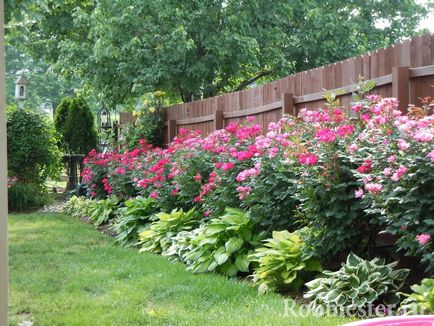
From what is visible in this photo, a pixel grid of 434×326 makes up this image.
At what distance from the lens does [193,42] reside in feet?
33.5

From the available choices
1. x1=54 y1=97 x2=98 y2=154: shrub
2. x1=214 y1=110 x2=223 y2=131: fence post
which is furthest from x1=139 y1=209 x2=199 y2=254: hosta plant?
x1=54 y1=97 x2=98 y2=154: shrub

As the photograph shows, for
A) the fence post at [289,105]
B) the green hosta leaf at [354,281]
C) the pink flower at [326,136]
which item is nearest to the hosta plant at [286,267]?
the green hosta leaf at [354,281]

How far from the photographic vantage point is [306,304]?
3422 millimetres

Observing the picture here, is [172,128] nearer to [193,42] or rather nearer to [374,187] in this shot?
[193,42]

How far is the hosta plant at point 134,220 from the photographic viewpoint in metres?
6.25

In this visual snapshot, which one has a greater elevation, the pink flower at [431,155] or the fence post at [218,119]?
the fence post at [218,119]

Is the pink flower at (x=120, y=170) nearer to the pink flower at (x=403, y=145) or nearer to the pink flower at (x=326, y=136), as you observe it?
the pink flower at (x=326, y=136)

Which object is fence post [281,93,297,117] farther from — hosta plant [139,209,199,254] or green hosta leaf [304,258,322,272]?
green hosta leaf [304,258,322,272]

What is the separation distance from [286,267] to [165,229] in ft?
7.21

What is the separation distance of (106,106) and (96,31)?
277cm

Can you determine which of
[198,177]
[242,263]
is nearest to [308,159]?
[242,263]

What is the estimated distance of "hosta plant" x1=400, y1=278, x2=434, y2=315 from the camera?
265 cm

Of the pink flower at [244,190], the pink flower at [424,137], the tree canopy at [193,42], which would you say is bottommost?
the pink flower at [244,190]

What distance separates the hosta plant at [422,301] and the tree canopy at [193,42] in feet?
24.9
